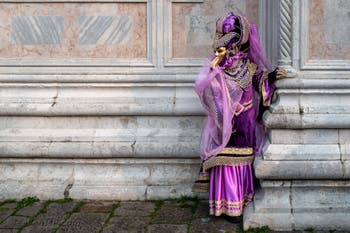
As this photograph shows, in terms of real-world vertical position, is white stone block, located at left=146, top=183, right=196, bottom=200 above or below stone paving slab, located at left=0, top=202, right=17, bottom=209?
above

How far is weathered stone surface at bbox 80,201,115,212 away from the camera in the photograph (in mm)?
5137

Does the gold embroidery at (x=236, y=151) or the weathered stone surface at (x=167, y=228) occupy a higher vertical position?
the gold embroidery at (x=236, y=151)

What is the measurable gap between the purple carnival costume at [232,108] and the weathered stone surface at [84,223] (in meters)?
0.92

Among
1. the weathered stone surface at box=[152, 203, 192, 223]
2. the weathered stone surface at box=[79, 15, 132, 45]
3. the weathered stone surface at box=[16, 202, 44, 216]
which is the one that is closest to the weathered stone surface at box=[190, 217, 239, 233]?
the weathered stone surface at box=[152, 203, 192, 223]

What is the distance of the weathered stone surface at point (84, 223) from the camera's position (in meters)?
Answer: 4.65

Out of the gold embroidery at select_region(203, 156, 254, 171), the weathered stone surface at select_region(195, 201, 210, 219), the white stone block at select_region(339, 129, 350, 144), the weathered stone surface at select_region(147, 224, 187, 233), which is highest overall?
the white stone block at select_region(339, 129, 350, 144)

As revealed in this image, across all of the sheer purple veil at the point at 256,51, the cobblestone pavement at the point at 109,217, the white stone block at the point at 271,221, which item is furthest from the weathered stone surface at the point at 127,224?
the sheer purple veil at the point at 256,51

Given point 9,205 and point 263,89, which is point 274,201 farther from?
point 9,205

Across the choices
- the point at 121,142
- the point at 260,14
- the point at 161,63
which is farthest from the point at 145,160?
the point at 260,14

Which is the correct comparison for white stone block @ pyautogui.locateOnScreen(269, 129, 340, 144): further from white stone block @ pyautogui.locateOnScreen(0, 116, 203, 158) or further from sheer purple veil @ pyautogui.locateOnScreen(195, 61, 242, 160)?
white stone block @ pyautogui.locateOnScreen(0, 116, 203, 158)

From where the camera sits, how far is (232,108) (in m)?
4.72

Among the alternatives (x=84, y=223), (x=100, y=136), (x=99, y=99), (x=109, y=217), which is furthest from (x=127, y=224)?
(x=99, y=99)

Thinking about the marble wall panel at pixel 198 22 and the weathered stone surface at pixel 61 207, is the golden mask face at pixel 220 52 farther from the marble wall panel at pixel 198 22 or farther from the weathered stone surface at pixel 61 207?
the weathered stone surface at pixel 61 207

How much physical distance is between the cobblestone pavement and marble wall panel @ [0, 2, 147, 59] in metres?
1.41
